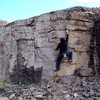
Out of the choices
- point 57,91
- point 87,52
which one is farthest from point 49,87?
point 87,52

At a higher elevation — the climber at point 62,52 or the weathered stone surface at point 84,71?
the climber at point 62,52

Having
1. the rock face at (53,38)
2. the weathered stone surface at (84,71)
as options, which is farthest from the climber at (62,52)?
the weathered stone surface at (84,71)

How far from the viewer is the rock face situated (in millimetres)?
8648

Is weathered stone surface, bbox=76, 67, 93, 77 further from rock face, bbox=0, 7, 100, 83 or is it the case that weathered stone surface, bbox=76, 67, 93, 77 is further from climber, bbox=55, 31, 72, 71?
climber, bbox=55, 31, 72, 71

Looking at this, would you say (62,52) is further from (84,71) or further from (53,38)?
(84,71)

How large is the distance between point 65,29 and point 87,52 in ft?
3.89

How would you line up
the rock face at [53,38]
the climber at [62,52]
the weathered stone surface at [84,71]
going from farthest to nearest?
1. the rock face at [53,38]
2. the climber at [62,52]
3. the weathered stone surface at [84,71]

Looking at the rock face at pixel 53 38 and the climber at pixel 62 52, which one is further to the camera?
the rock face at pixel 53 38

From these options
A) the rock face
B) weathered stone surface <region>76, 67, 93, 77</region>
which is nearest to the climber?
the rock face

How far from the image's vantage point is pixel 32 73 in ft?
30.5

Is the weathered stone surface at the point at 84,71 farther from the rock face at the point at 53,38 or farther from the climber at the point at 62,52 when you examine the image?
the climber at the point at 62,52

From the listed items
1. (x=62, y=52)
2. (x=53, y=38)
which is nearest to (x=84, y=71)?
(x=62, y=52)

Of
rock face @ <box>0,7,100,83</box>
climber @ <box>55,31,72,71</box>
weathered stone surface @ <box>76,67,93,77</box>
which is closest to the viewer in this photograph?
weathered stone surface @ <box>76,67,93,77</box>

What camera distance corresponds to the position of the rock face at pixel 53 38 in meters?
8.65
